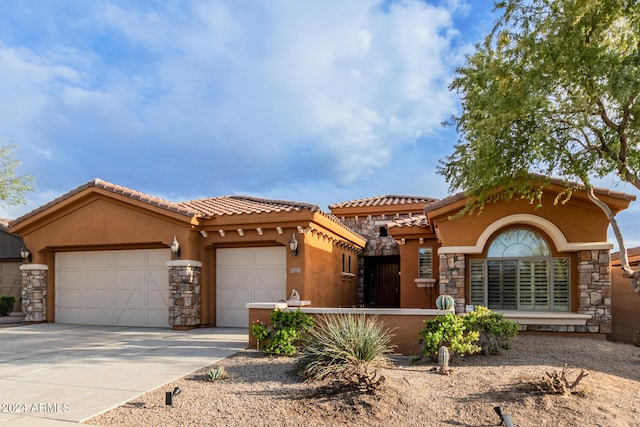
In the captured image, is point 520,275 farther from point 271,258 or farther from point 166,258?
point 166,258

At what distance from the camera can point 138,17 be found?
1045 centimetres

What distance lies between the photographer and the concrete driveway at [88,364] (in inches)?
228

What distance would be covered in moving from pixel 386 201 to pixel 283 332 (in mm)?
13125

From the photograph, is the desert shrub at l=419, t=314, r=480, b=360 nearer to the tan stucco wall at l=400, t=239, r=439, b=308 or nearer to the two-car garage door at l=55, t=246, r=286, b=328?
the two-car garage door at l=55, t=246, r=286, b=328

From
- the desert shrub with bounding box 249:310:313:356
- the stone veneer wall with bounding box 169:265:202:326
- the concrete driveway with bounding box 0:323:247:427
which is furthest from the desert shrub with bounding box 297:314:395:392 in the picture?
the stone veneer wall with bounding box 169:265:202:326

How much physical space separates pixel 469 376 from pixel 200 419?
4.02 metres

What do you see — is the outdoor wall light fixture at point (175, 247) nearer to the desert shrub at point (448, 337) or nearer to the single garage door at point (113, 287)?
the single garage door at point (113, 287)

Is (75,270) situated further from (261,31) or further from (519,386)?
(519,386)

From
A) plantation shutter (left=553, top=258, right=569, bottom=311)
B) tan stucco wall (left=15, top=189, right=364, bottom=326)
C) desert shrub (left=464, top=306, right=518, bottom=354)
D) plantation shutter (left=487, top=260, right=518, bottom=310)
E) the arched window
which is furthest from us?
tan stucco wall (left=15, top=189, right=364, bottom=326)

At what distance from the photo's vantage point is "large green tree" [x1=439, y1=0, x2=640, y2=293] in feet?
25.4

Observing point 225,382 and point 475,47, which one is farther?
point 475,47

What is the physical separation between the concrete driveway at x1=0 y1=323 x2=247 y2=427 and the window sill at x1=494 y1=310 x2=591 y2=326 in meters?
6.70

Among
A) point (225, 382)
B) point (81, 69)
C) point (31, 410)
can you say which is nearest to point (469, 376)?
point (225, 382)

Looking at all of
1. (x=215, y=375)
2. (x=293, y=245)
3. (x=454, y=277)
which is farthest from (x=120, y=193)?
(x=454, y=277)
